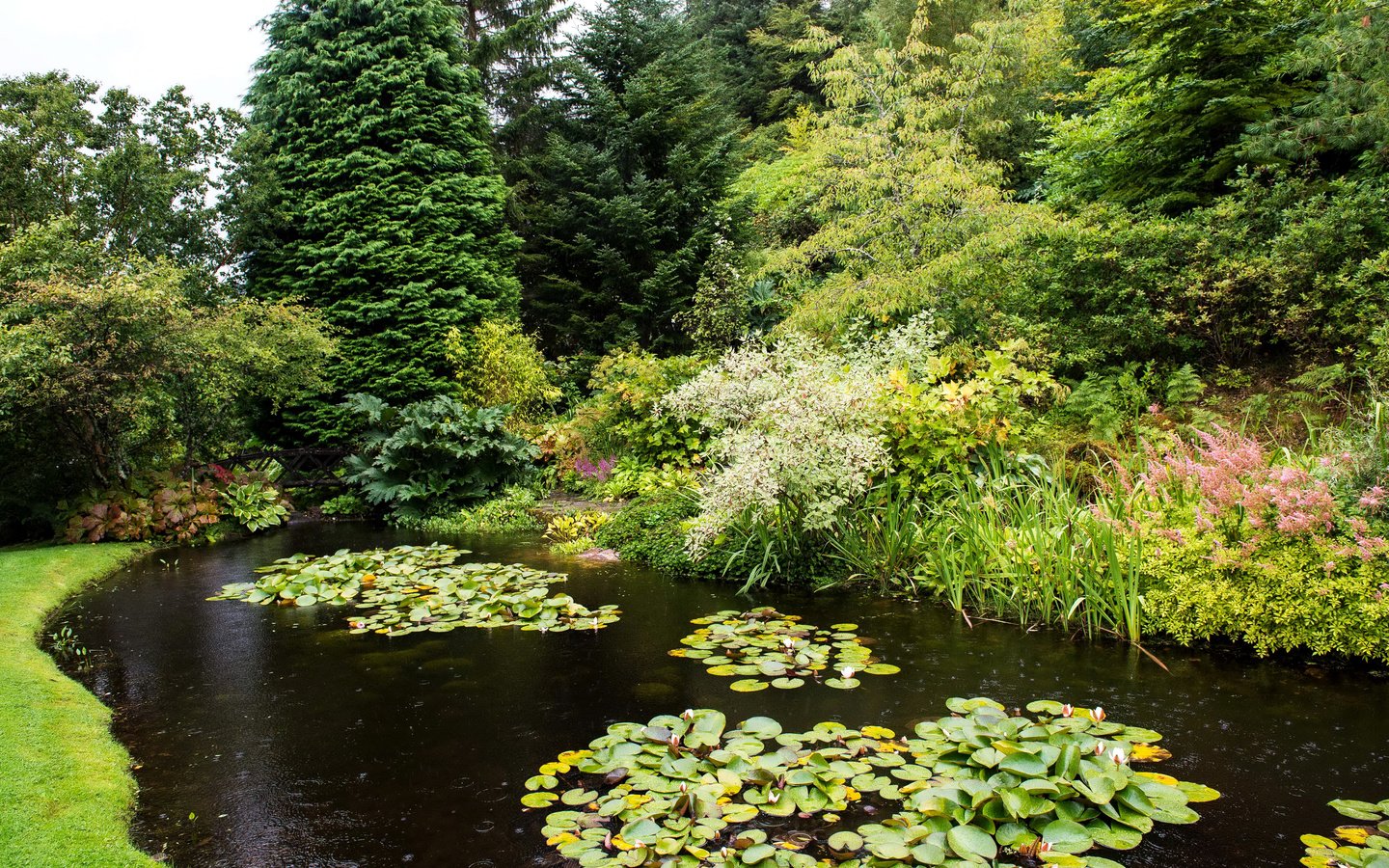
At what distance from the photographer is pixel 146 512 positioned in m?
8.76

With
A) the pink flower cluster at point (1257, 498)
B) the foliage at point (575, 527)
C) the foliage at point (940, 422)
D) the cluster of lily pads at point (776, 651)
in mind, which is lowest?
the cluster of lily pads at point (776, 651)

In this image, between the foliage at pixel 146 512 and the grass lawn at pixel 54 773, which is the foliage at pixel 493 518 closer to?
the foliage at pixel 146 512

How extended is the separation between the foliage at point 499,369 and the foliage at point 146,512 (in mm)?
4544

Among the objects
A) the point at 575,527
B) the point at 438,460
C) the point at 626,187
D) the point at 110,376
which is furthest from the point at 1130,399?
the point at 626,187

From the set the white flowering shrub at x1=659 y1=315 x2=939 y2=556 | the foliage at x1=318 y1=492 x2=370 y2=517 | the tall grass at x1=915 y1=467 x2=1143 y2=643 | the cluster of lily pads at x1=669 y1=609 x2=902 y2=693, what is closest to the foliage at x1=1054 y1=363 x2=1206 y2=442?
the tall grass at x1=915 y1=467 x2=1143 y2=643

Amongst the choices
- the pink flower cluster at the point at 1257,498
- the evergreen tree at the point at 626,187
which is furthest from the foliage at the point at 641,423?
the pink flower cluster at the point at 1257,498

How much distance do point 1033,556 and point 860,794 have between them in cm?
270

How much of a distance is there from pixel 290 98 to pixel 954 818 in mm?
15452

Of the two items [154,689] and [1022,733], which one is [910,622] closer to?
[1022,733]

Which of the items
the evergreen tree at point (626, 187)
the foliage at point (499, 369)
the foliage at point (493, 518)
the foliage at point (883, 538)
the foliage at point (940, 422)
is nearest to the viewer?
the foliage at point (883, 538)

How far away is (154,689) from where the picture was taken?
426 centimetres

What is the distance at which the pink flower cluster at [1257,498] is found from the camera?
3766 millimetres

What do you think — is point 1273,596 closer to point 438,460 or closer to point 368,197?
point 438,460

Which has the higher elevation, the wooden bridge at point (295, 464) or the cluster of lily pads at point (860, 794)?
the wooden bridge at point (295, 464)
